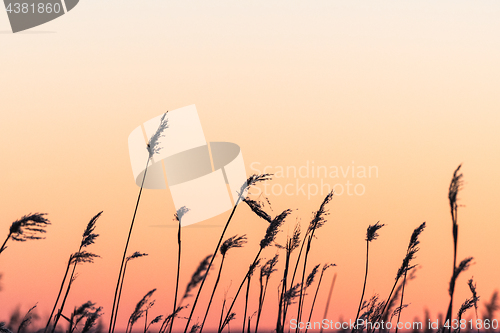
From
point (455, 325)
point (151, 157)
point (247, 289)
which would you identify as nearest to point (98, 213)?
point (151, 157)

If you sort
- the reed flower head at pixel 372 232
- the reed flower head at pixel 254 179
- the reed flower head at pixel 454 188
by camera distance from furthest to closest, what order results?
the reed flower head at pixel 372 232 → the reed flower head at pixel 254 179 → the reed flower head at pixel 454 188

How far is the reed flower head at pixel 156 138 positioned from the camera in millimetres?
6734

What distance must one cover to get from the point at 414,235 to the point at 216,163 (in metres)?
7.15

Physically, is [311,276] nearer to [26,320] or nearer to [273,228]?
[273,228]

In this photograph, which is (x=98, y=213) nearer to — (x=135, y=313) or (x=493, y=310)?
(x=135, y=313)

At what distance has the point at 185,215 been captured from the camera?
22.4ft

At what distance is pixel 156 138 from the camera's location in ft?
22.1

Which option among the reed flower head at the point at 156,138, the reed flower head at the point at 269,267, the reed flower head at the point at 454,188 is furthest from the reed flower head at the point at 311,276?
the reed flower head at the point at 454,188

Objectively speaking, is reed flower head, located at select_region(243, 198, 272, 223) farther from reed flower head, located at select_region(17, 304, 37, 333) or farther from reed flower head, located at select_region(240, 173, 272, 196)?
reed flower head, located at select_region(17, 304, 37, 333)

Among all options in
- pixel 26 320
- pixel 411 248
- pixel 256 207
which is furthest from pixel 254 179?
pixel 26 320

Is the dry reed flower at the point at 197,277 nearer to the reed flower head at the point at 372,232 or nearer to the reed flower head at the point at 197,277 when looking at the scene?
the reed flower head at the point at 197,277

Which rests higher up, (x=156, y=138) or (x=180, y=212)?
(x=156, y=138)

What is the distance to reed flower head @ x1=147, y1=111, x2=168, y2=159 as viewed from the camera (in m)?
6.73

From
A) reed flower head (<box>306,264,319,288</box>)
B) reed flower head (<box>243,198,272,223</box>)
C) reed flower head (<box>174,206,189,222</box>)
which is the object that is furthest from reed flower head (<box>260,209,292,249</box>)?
reed flower head (<box>306,264,319,288</box>)
